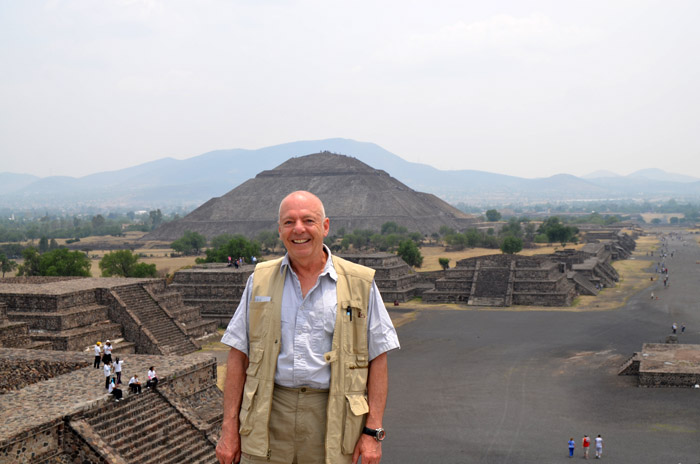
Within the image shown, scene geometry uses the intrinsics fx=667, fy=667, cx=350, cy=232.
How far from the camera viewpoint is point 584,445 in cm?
1839

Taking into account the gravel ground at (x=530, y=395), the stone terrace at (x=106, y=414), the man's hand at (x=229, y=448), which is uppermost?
the man's hand at (x=229, y=448)

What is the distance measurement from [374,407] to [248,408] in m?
0.88

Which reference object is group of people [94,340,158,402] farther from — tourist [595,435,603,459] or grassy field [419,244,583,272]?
grassy field [419,244,583,272]

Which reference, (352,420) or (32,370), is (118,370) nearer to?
(32,370)

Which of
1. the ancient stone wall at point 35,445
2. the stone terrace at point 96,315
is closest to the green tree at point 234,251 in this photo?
the stone terrace at point 96,315

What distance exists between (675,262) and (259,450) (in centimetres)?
8090

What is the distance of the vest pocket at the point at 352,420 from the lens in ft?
15.1

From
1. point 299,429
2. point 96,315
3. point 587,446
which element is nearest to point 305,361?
point 299,429

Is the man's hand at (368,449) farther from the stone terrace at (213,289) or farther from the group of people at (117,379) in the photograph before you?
the stone terrace at (213,289)

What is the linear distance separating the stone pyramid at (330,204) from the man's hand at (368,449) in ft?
397

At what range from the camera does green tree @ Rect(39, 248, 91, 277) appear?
140 feet

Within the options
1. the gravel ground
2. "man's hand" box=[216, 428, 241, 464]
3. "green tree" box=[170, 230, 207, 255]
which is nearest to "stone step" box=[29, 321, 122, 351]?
the gravel ground

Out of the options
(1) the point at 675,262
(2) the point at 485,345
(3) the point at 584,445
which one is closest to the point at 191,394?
(3) the point at 584,445

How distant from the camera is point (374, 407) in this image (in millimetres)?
4727
